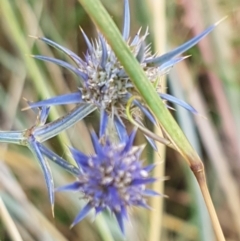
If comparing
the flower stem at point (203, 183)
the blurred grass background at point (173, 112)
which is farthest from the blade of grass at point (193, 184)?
the flower stem at point (203, 183)

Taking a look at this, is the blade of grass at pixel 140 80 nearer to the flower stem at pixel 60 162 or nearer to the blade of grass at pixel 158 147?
the flower stem at pixel 60 162

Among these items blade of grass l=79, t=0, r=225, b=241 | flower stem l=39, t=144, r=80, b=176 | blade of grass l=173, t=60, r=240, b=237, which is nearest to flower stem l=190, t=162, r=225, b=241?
blade of grass l=79, t=0, r=225, b=241

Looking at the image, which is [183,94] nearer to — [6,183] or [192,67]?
[192,67]

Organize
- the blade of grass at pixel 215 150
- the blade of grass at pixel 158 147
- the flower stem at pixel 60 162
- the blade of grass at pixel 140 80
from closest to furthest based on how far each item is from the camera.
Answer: the blade of grass at pixel 140 80 → the flower stem at pixel 60 162 → the blade of grass at pixel 158 147 → the blade of grass at pixel 215 150

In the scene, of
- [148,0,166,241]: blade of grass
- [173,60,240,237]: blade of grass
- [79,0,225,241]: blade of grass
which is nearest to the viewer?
[79,0,225,241]: blade of grass

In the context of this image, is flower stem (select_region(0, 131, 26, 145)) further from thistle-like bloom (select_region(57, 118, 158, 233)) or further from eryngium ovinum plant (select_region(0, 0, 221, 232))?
thistle-like bloom (select_region(57, 118, 158, 233))
